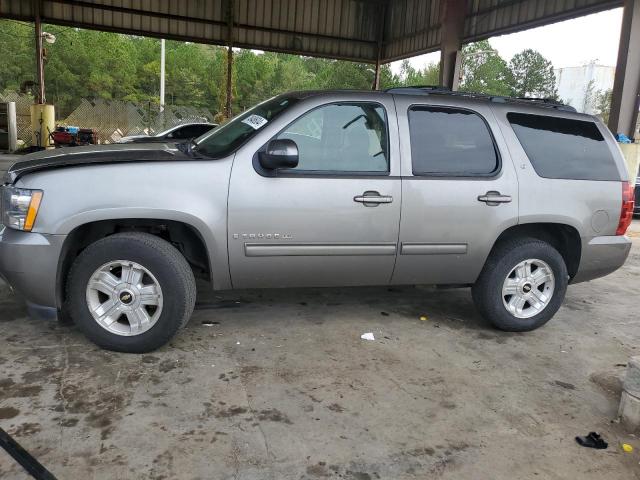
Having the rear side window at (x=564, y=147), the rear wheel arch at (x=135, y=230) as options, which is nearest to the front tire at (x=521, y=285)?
the rear side window at (x=564, y=147)

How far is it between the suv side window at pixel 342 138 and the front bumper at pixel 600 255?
6.21ft

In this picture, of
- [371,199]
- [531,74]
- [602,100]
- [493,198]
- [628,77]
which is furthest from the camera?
[602,100]

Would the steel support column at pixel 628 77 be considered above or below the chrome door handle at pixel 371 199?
above

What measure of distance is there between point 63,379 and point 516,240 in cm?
341

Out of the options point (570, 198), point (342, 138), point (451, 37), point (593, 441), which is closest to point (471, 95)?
point (570, 198)

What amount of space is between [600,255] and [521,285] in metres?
0.72

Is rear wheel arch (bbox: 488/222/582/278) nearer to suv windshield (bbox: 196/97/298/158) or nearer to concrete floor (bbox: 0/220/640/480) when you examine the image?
concrete floor (bbox: 0/220/640/480)

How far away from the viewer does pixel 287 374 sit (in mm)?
3426

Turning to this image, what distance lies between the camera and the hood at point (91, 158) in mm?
3385

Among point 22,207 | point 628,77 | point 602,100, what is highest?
point 602,100

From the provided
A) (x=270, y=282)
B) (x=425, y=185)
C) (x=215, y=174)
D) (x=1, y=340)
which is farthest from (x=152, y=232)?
(x=425, y=185)

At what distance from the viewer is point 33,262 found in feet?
10.9

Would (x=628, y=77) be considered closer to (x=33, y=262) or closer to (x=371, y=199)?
(x=371, y=199)

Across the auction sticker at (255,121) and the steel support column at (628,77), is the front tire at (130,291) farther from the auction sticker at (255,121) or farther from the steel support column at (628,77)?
the steel support column at (628,77)
